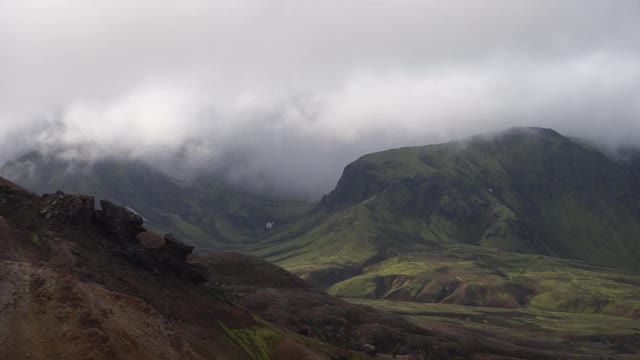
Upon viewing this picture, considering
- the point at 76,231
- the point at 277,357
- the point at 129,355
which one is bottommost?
the point at 277,357

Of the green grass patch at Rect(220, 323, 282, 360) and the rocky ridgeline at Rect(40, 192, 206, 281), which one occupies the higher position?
the rocky ridgeline at Rect(40, 192, 206, 281)

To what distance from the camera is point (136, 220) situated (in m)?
171

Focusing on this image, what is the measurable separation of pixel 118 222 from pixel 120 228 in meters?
1.55

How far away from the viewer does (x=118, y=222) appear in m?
165

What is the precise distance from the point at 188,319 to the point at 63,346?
50338mm

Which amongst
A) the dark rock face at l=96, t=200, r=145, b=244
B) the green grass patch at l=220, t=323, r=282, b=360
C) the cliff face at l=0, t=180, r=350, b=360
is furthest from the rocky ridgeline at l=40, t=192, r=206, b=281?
the green grass patch at l=220, t=323, r=282, b=360

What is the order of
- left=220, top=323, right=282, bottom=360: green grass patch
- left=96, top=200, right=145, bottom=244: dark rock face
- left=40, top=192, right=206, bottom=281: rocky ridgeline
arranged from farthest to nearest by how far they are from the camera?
left=96, top=200, right=145, bottom=244: dark rock face, left=220, top=323, right=282, bottom=360: green grass patch, left=40, top=192, right=206, bottom=281: rocky ridgeline

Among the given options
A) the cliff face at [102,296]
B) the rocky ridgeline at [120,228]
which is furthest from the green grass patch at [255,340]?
the rocky ridgeline at [120,228]

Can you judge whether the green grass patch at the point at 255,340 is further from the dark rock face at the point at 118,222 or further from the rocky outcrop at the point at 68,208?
the rocky outcrop at the point at 68,208

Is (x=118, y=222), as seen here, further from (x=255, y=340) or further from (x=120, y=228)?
(x=255, y=340)

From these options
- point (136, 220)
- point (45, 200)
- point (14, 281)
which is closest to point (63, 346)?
point (14, 281)

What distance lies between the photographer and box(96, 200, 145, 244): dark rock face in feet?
529

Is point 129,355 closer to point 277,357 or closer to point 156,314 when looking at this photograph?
point 156,314

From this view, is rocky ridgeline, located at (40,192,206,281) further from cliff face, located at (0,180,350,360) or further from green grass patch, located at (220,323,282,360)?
green grass patch, located at (220,323,282,360)
